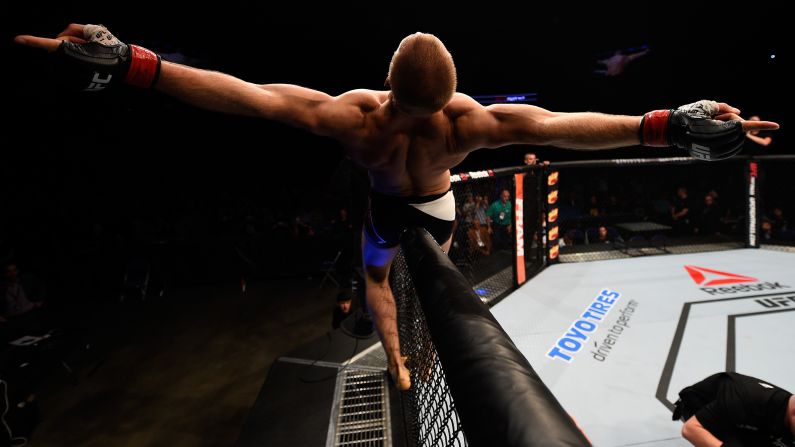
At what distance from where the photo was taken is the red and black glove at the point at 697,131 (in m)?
1.06

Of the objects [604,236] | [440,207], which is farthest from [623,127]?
[604,236]

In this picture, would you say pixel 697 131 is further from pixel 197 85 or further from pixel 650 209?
pixel 650 209

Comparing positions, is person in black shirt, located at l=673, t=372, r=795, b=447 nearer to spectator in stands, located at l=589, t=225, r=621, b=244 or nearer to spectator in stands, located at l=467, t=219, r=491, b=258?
spectator in stands, located at l=467, t=219, r=491, b=258

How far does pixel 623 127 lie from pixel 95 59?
1505 mm

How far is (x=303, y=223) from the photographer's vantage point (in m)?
7.88

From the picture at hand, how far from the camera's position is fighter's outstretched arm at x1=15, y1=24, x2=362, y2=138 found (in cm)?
100

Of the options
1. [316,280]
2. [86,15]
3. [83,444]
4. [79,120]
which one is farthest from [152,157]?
[83,444]

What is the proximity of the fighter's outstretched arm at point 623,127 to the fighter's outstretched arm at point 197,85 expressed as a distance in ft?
2.08

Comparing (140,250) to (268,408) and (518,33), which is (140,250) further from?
(518,33)

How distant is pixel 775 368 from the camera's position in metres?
2.29

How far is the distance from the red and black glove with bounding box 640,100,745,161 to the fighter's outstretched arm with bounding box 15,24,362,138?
1023mm

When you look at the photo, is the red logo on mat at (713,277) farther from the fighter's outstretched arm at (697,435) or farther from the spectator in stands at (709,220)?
the spectator in stands at (709,220)

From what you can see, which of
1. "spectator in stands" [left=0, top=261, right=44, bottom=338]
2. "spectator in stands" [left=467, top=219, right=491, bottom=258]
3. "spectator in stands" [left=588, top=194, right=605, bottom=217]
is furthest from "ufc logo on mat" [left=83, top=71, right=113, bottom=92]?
"spectator in stands" [left=588, top=194, right=605, bottom=217]

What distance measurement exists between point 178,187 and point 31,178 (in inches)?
118
